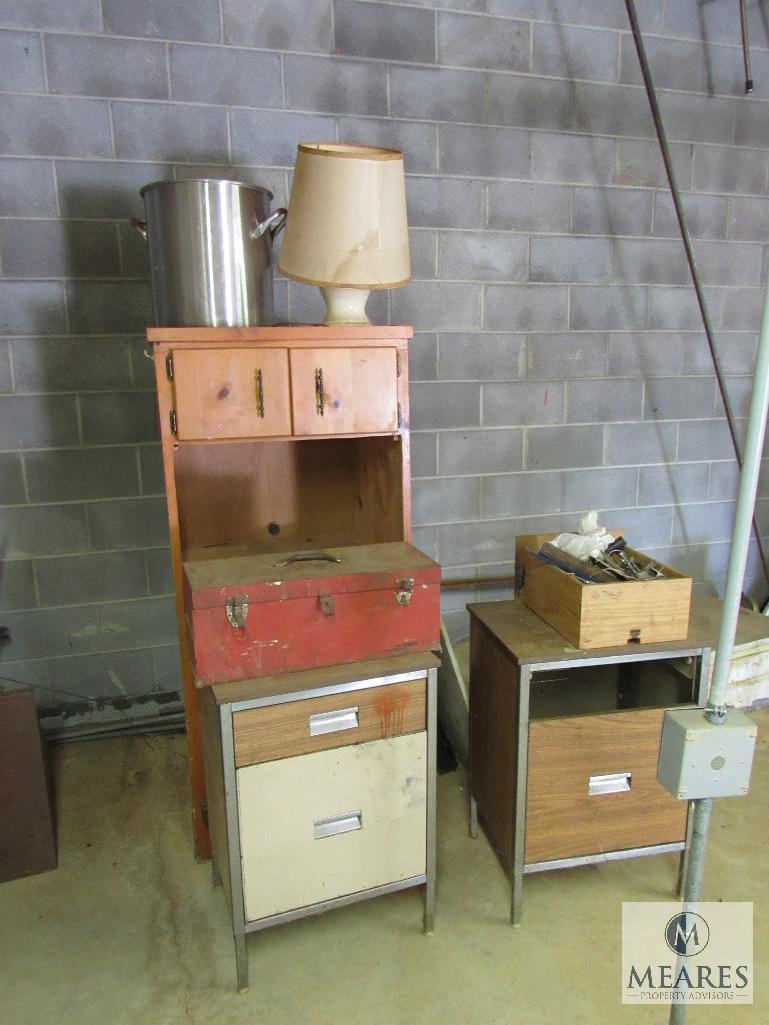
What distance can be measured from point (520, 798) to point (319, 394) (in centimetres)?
100

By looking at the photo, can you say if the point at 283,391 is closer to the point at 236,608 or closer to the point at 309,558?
the point at 309,558

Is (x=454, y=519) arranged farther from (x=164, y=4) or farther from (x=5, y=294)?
(x=164, y=4)

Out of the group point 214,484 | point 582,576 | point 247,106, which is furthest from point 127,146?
point 582,576

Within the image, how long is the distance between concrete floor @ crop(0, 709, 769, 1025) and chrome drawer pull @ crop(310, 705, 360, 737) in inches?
21.5

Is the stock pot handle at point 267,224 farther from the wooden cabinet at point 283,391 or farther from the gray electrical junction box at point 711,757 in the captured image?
the gray electrical junction box at point 711,757

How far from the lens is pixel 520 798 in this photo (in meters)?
1.52

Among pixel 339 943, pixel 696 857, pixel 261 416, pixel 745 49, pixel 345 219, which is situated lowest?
pixel 339 943

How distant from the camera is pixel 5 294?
79.3 inches

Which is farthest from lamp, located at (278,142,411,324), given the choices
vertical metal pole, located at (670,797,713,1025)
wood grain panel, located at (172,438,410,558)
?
vertical metal pole, located at (670,797,713,1025)

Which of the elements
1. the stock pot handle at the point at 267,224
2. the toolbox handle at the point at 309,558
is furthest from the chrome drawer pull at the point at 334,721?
the stock pot handle at the point at 267,224

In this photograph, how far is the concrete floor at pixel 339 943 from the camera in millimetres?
1382

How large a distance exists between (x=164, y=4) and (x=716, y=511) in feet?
8.51

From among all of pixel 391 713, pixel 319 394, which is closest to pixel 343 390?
pixel 319 394

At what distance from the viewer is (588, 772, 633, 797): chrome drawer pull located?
1.54 m
